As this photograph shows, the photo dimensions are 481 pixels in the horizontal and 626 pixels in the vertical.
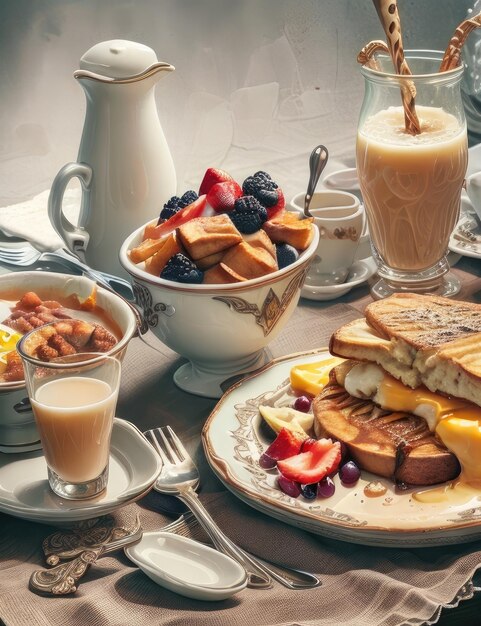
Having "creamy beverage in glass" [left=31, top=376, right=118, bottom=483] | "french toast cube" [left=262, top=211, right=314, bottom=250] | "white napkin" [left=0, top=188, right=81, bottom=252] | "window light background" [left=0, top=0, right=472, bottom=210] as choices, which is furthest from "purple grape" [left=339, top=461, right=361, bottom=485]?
"window light background" [left=0, top=0, right=472, bottom=210]

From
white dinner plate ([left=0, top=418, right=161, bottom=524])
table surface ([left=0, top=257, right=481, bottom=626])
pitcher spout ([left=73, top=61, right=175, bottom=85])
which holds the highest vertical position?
pitcher spout ([left=73, top=61, right=175, bottom=85])

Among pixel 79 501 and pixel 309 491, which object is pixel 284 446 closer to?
pixel 309 491

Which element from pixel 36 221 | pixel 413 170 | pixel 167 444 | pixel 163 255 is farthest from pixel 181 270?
pixel 36 221

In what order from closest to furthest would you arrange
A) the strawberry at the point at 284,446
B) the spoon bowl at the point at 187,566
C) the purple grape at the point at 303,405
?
the spoon bowl at the point at 187,566
the strawberry at the point at 284,446
the purple grape at the point at 303,405

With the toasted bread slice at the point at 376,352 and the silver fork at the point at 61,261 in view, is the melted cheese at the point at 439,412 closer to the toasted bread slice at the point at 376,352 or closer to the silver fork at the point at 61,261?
the toasted bread slice at the point at 376,352

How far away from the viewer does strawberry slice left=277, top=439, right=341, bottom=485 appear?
131 cm

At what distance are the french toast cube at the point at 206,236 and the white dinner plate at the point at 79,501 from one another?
293mm

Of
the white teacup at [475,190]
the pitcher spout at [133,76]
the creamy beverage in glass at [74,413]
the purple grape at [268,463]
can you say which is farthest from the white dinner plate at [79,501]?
the white teacup at [475,190]

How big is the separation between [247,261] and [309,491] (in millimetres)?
402

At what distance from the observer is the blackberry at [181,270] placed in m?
1.53

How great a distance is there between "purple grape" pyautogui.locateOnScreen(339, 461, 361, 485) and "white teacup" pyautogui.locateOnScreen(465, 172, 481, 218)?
89 centimetres

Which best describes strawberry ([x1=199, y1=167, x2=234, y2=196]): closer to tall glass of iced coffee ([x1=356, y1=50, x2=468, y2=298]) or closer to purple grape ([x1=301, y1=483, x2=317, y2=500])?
tall glass of iced coffee ([x1=356, y1=50, x2=468, y2=298])

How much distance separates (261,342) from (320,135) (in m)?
1.64

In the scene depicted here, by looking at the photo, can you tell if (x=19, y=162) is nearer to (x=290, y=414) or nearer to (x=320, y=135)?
(x=320, y=135)
